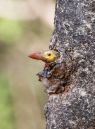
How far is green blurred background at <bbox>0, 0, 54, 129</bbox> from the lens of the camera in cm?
411

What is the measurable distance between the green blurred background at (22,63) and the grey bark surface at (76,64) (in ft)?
9.62

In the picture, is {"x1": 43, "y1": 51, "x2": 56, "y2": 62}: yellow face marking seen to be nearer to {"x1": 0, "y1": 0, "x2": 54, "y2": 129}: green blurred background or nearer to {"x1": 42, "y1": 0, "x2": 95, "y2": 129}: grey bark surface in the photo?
{"x1": 42, "y1": 0, "x2": 95, "y2": 129}: grey bark surface

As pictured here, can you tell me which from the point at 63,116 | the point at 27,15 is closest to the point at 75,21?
the point at 63,116

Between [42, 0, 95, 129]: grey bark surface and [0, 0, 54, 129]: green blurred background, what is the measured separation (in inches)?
115

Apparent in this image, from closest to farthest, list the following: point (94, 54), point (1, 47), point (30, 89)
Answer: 1. point (94, 54)
2. point (30, 89)
3. point (1, 47)

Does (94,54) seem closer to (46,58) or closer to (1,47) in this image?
(46,58)

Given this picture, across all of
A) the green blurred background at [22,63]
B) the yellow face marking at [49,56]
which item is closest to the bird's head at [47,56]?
the yellow face marking at [49,56]

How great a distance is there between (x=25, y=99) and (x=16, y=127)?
0.24 metres

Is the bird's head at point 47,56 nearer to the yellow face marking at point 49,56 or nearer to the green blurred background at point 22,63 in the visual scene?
the yellow face marking at point 49,56

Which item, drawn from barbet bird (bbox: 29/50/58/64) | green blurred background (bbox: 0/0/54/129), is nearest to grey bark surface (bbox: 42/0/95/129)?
barbet bird (bbox: 29/50/58/64)

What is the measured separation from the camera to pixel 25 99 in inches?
168

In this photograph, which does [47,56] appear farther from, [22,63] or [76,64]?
[22,63]

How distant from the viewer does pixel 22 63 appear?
4.46 meters

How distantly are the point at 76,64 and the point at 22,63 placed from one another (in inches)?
141
